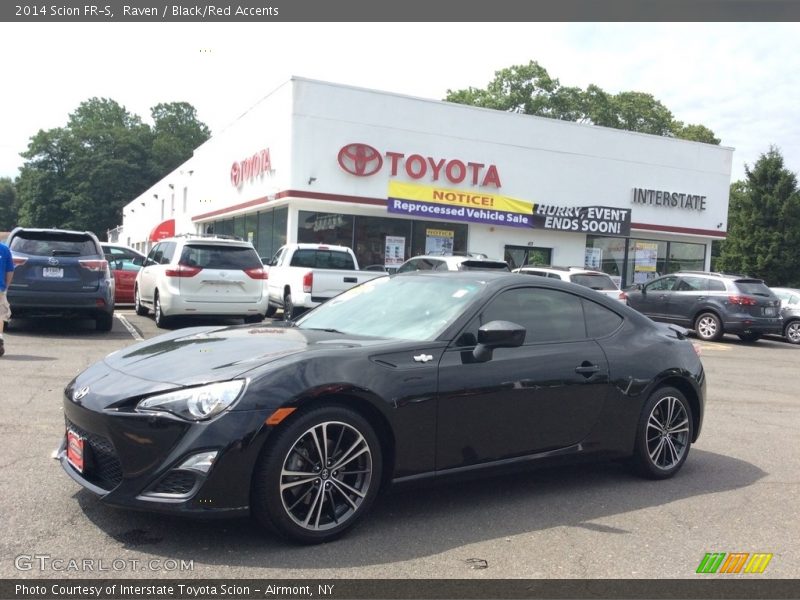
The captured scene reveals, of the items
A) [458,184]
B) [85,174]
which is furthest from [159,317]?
[85,174]

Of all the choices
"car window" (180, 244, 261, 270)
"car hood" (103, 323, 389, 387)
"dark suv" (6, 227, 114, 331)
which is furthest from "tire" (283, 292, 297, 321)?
"car hood" (103, 323, 389, 387)

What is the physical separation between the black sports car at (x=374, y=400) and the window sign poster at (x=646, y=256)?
931 inches

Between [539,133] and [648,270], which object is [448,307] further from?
[648,270]

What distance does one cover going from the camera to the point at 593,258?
27.2 metres

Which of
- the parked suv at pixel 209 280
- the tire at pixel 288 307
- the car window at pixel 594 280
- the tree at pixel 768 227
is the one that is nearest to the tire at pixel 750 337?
the car window at pixel 594 280

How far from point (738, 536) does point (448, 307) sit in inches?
85.3

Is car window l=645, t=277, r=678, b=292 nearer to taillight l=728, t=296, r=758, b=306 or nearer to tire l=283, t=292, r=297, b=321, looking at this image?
taillight l=728, t=296, r=758, b=306

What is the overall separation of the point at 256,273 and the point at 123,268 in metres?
5.75

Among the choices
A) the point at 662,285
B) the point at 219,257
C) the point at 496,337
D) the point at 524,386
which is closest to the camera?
the point at 496,337

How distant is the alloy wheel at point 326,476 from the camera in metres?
3.67

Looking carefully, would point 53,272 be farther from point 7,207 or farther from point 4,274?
point 7,207

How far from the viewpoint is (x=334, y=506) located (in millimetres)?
3809

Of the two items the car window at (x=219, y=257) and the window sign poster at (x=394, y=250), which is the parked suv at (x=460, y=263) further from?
the window sign poster at (x=394, y=250)

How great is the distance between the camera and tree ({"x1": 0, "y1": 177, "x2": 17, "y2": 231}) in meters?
114
